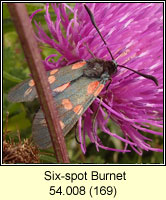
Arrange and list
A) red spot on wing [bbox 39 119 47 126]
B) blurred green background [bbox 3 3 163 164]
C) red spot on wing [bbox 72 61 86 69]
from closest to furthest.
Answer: red spot on wing [bbox 39 119 47 126]
red spot on wing [bbox 72 61 86 69]
blurred green background [bbox 3 3 163 164]

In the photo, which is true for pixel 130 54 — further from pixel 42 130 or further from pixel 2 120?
pixel 2 120

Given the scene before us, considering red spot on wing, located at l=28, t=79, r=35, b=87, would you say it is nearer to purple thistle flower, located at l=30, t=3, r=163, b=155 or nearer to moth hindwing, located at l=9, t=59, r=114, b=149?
moth hindwing, located at l=9, t=59, r=114, b=149

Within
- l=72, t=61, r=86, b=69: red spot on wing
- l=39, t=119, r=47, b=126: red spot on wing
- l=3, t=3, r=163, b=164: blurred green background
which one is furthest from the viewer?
l=3, t=3, r=163, b=164: blurred green background

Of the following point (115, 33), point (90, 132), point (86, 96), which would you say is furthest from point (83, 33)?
point (90, 132)

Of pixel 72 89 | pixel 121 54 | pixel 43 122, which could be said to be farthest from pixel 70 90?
pixel 121 54

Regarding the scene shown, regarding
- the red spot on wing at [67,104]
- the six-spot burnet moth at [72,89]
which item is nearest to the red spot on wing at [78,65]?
the six-spot burnet moth at [72,89]

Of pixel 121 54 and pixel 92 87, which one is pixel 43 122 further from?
pixel 121 54

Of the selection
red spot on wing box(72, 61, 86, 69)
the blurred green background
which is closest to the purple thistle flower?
red spot on wing box(72, 61, 86, 69)
